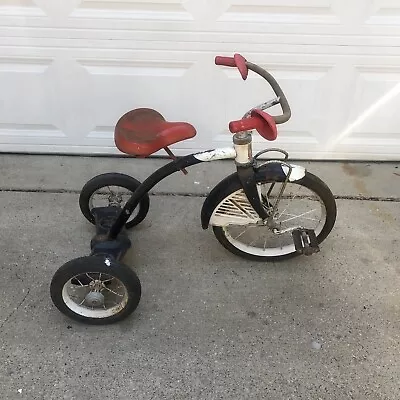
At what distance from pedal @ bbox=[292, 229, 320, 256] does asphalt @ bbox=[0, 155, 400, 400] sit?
0.69ft

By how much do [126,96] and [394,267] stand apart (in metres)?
1.58

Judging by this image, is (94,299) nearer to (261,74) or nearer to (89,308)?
(89,308)

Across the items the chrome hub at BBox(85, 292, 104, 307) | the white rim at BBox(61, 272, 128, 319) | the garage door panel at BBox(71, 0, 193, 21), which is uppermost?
the garage door panel at BBox(71, 0, 193, 21)

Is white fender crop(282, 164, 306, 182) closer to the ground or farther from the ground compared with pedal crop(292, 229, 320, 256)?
farther from the ground

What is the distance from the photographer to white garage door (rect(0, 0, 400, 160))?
2.44m

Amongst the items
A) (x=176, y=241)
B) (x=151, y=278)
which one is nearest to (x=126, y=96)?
(x=176, y=241)

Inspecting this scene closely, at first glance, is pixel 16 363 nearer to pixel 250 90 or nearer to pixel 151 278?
pixel 151 278

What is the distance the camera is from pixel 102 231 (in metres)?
2.11

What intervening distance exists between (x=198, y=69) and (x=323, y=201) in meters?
1.01

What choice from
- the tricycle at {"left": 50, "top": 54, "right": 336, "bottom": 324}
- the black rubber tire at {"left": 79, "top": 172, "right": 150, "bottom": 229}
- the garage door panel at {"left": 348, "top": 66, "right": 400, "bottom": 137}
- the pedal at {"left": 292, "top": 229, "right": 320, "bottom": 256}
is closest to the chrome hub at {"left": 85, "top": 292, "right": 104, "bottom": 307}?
the tricycle at {"left": 50, "top": 54, "right": 336, "bottom": 324}

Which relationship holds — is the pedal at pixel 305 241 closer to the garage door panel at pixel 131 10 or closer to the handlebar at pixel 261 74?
the handlebar at pixel 261 74

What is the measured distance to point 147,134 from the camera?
6.14 ft

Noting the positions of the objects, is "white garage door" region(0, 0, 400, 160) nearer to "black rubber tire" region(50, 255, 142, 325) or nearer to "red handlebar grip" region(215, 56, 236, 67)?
"red handlebar grip" region(215, 56, 236, 67)

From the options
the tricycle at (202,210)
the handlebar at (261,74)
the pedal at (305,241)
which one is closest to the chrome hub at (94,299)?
the tricycle at (202,210)
